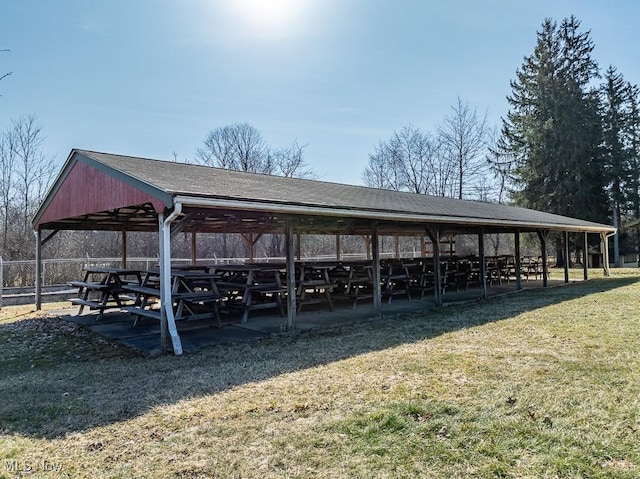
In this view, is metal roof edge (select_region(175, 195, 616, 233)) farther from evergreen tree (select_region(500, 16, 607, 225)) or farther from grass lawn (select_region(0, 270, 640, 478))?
evergreen tree (select_region(500, 16, 607, 225))

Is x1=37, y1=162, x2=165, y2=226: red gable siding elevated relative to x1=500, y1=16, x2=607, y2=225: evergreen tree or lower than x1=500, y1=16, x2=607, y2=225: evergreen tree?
lower

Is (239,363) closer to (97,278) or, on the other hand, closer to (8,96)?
(8,96)

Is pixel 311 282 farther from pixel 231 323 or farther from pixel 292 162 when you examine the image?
pixel 292 162

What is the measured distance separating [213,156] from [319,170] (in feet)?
26.1

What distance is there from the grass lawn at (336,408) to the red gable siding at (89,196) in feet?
7.34

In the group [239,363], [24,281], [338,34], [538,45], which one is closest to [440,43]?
[338,34]

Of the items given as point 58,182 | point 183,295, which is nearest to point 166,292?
point 183,295

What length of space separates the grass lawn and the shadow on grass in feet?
0.09

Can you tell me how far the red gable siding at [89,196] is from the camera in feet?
21.5

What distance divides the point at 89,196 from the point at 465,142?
88.7 feet

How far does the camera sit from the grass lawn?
8.64 feet

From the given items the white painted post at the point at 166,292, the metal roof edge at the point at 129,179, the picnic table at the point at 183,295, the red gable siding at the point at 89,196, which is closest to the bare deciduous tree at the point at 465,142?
the picnic table at the point at 183,295
